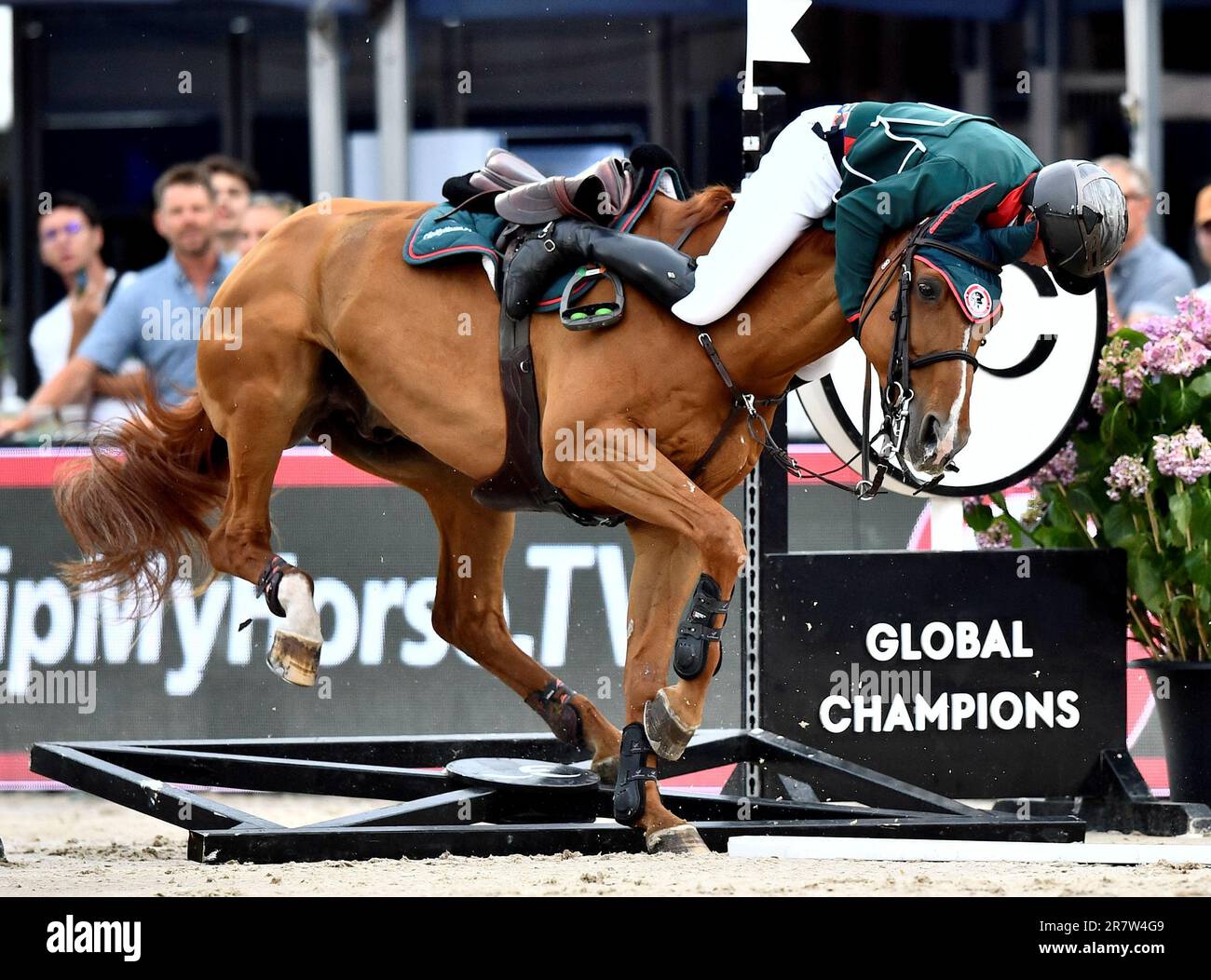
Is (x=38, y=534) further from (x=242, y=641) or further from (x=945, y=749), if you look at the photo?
(x=945, y=749)

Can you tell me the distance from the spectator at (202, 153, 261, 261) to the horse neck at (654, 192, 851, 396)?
4328 mm

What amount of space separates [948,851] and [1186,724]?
4.67 feet

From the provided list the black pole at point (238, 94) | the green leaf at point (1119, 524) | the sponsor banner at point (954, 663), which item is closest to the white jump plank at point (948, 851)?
the sponsor banner at point (954, 663)

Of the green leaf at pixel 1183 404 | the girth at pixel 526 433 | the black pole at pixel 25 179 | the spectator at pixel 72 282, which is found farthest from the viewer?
the black pole at pixel 25 179

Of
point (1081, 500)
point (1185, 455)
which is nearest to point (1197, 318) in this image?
point (1185, 455)

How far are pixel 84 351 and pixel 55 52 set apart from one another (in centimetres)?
589

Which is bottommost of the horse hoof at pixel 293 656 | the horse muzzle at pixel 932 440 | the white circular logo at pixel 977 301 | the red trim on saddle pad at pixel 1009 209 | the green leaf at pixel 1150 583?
the horse hoof at pixel 293 656

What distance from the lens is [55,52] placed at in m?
12.8

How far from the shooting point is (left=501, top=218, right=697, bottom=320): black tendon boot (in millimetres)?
4641

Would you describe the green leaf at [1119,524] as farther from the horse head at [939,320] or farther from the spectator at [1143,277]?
the spectator at [1143,277]

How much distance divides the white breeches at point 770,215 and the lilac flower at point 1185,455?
1.65m

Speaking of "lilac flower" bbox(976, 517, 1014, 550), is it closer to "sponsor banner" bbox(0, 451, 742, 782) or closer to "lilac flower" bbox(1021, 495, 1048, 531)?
"lilac flower" bbox(1021, 495, 1048, 531)

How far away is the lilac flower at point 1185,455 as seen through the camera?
5535mm

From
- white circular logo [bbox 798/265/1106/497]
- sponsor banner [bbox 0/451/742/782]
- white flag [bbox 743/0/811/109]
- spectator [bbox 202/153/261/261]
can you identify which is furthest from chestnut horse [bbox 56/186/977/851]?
spectator [bbox 202/153/261/261]
